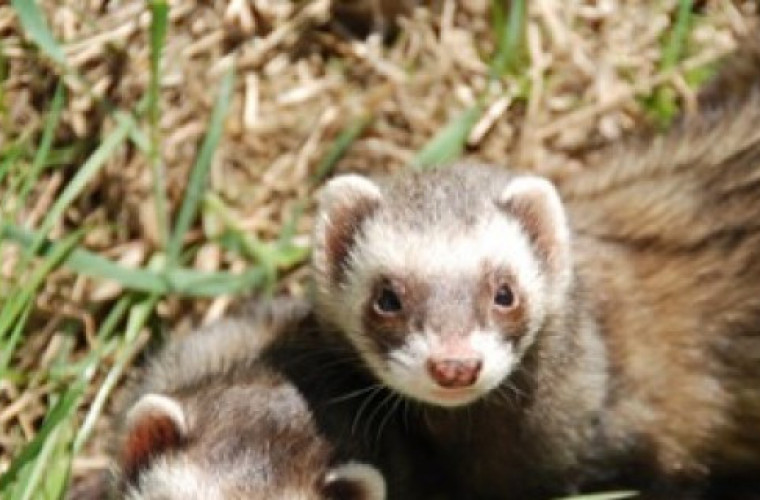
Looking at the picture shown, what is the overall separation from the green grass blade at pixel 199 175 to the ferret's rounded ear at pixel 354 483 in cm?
116

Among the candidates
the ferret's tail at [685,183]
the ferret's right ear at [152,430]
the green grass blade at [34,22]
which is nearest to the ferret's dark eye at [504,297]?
the ferret's tail at [685,183]

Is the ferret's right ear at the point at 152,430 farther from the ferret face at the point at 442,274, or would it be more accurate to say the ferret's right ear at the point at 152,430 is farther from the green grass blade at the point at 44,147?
the green grass blade at the point at 44,147

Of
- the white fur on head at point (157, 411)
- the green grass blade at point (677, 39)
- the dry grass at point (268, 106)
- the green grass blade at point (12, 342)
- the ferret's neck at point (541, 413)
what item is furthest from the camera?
the green grass blade at point (677, 39)

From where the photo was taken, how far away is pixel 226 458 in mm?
3701

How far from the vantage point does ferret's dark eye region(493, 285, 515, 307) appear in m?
3.86

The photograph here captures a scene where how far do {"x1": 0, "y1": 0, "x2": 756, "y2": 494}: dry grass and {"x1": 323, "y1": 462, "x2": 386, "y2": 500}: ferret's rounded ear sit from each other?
1072 mm

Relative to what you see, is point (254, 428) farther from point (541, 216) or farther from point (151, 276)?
point (151, 276)

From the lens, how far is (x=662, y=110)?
5102 millimetres

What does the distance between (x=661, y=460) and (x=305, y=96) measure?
4.76 ft

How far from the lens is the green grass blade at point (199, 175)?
4754 mm

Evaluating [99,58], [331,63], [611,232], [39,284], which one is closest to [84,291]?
[39,284]

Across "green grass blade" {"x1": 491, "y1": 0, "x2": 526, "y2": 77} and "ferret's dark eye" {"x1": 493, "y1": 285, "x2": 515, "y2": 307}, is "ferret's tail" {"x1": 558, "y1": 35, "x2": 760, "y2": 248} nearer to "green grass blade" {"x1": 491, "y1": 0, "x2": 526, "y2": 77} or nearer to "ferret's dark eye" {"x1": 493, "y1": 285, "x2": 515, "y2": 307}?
"green grass blade" {"x1": 491, "y1": 0, "x2": 526, "y2": 77}

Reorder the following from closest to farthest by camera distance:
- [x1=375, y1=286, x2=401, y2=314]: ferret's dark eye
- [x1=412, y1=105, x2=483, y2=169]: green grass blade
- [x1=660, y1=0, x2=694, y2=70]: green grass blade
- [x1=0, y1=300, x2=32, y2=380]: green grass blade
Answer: [x1=375, y1=286, x2=401, y2=314]: ferret's dark eye < [x1=0, y1=300, x2=32, y2=380]: green grass blade < [x1=412, y1=105, x2=483, y2=169]: green grass blade < [x1=660, y1=0, x2=694, y2=70]: green grass blade

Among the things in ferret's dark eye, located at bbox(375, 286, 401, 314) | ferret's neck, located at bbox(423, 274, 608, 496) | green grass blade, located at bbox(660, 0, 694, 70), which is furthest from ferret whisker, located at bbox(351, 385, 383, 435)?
green grass blade, located at bbox(660, 0, 694, 70)
